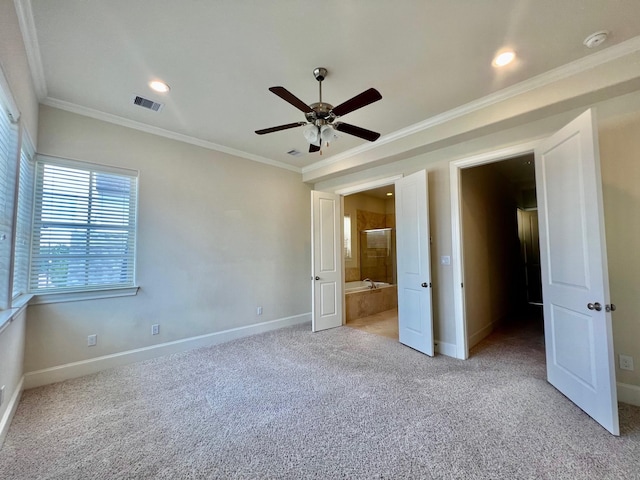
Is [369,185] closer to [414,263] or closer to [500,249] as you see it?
[414,263]

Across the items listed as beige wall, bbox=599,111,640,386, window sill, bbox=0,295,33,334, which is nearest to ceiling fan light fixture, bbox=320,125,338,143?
beige wall, bbox=599,111,640,386

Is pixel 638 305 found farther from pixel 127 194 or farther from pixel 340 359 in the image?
pixel 127 194

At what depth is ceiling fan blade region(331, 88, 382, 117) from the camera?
→ 6.03ft

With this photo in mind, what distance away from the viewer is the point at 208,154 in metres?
3.93

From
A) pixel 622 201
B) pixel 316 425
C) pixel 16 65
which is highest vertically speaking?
pixel 16 65

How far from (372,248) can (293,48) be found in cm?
567

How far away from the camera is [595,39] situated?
199cm

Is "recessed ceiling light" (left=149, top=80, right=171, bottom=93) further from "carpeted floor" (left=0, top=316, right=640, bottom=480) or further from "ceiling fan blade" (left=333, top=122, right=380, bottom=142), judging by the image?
"carpeted floor" (left=0, top=316, right=640, bottom=480)

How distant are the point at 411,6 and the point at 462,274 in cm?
267

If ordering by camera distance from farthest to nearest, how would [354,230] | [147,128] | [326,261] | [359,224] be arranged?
[359,224] → [354,230] → [326,261] → [147,128]

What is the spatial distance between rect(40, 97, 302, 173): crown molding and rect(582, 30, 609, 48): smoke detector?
380cm

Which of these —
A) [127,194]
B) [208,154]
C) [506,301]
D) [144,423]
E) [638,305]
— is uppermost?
[208,154]

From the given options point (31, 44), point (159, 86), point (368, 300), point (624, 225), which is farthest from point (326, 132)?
point (368, 300)

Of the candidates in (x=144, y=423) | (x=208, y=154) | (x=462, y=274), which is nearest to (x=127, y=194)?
(x=208, y=154)
